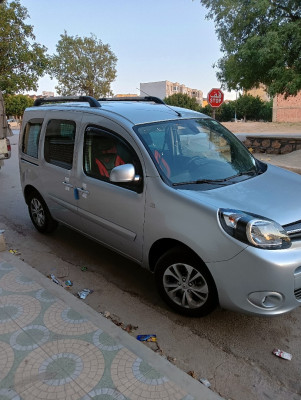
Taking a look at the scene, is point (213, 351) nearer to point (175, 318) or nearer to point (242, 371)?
point (242, 371)

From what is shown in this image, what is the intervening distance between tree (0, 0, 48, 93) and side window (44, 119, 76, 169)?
46.9 feet

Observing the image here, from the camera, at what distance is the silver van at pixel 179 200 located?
248 cm

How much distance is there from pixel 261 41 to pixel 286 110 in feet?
122

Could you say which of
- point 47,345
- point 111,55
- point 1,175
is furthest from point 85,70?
point 47,345

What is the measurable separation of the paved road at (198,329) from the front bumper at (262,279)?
0.40 m

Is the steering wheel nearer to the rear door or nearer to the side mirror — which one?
the side mirror

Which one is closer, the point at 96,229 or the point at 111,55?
the point at 96,229

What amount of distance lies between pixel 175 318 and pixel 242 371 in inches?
30.4

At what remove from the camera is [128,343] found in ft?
8.22

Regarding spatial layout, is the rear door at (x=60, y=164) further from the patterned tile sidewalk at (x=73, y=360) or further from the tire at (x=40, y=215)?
the patterned tile sidewalk at (x=73, y=360)

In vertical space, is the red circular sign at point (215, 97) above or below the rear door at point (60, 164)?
above

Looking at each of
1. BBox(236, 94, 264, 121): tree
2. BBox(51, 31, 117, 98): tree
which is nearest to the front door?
BBox(51, 31, 117, 98): tree

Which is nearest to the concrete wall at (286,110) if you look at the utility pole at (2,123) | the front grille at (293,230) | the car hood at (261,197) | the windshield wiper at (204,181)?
the utility pole at (2,123)

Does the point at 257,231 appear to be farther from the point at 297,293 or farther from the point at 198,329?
the point at 198,329
